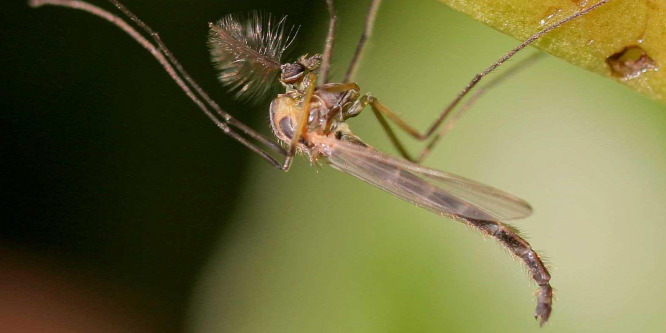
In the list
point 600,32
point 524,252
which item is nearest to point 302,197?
point 524,252

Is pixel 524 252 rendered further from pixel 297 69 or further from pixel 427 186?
pixel 297 69

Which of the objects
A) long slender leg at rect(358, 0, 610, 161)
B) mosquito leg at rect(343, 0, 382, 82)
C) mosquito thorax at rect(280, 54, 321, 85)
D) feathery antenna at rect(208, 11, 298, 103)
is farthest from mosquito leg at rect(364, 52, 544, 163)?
feathery antenna at rect(208, 11, 298, 103)

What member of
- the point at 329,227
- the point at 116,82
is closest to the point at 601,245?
the point at 329,227

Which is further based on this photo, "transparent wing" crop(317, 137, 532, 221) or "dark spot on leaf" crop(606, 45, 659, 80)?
"transparent wing" crop(317, 137, 532, 221)

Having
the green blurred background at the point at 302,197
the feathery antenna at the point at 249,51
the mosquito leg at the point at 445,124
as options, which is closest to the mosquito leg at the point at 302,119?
the feathery antenna at the point at 249,51

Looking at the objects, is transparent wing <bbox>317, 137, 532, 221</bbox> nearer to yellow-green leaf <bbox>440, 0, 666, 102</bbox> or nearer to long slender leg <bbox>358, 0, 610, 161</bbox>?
long slender leg <bbox>358, 0, 610, 161</bbox>

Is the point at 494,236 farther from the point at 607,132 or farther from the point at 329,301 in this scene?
the point at 329,301
